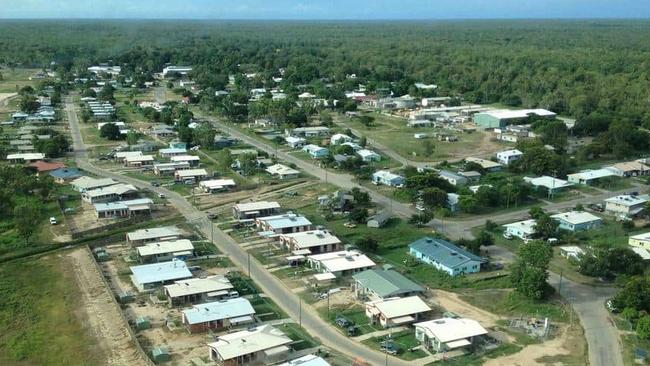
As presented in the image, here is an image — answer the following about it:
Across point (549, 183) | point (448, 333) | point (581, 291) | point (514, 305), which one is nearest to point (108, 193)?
point (448, 333)

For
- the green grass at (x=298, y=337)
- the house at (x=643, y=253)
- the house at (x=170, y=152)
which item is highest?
the house at (x=170, y=152)

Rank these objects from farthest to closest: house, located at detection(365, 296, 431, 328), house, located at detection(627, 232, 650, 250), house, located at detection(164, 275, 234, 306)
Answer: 1. house, located at detection(627, 232, 650, 250)
2. house, located at detection(164, 275, 234, 306)
3. house, located at detection(365, 296, 431, 328)

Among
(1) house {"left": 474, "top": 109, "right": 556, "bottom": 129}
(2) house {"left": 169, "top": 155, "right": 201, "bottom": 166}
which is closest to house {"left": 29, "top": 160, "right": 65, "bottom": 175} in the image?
(2) house {"left": 169, "top": 155, "right": 201, "bottom": 166}

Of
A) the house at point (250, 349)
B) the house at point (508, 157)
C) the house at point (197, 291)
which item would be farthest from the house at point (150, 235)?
the house at point (508, 157)

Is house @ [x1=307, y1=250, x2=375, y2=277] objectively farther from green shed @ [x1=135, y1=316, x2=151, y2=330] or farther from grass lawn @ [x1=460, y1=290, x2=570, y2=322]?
green shed @ [x1=135, y1=316, x2=151, y2=330]

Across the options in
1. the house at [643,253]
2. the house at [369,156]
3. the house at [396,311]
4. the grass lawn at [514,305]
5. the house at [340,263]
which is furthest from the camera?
the house at [369,156]

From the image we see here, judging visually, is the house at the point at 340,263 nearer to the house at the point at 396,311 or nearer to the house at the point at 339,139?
the house at the point at 396,311

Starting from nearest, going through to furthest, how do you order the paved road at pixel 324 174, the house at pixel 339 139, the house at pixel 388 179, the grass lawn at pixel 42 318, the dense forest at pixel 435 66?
the grass lawn at pixel 42 318
the paved road at pixel 324 174
the house at pixel 388 179
the house at pixel 339 139
the dense forest at pixel 435 66
